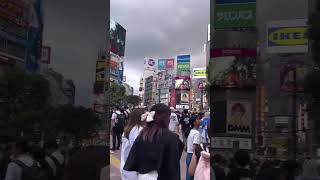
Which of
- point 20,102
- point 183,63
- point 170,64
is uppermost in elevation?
point 170,64

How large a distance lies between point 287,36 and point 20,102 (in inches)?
87.3

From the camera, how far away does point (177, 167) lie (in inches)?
156

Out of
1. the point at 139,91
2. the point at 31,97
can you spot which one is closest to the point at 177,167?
the point at 31,97

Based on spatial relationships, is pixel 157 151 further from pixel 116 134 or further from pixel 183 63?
pixel 183 63

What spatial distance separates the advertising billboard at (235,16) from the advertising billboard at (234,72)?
0.91 feet

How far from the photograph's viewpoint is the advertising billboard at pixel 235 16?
4.42m

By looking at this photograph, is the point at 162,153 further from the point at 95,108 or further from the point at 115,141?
Answer: the point at 115,141

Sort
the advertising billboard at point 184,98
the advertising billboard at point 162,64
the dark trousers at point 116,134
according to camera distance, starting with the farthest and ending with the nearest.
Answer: the advertising billboard at point 162,64
the advertising billboard at point 184,98
the dark trousers at point 116,134

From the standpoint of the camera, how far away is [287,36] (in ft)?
14.0

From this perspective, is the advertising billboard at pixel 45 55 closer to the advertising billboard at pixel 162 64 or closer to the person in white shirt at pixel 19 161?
the person in white shirt at pixel 19 161

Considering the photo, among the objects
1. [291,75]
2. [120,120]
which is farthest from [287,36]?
[120,120]

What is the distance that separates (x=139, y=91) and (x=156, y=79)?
36.7ft

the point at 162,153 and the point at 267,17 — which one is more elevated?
the point at 267,17

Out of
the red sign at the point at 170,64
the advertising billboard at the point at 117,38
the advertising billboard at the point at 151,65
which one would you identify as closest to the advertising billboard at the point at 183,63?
the red sign at the point at 170,64
